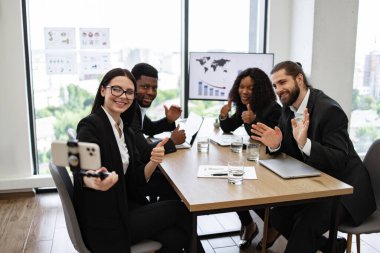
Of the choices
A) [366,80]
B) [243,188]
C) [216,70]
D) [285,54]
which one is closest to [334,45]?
[285,54]

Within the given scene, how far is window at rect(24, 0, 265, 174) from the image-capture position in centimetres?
345

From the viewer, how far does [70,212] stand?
1493 mm

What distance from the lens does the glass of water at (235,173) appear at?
5.41 ft

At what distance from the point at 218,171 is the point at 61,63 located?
2352mm

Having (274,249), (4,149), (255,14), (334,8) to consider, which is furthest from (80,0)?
(274,249)

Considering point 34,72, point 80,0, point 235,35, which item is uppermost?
point 80,0

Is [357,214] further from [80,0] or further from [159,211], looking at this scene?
[80,0]

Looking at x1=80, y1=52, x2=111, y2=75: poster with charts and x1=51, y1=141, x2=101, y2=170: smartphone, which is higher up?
x1=80, y1=52, x2=111, y2=75: poster with charts

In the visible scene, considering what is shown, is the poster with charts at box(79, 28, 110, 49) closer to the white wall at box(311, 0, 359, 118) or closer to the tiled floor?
the tiled floor

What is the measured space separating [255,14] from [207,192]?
2.98 m

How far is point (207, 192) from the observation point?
Answer: 154 cm

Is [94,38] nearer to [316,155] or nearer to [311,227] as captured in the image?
[316,155]

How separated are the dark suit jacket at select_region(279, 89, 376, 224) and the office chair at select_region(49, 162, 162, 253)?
36.6 inches

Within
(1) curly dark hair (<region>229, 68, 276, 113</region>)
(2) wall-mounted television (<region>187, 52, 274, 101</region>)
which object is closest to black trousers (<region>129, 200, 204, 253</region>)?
(1) curly dark hair (<region>229, 68, 276, 113</region>)
